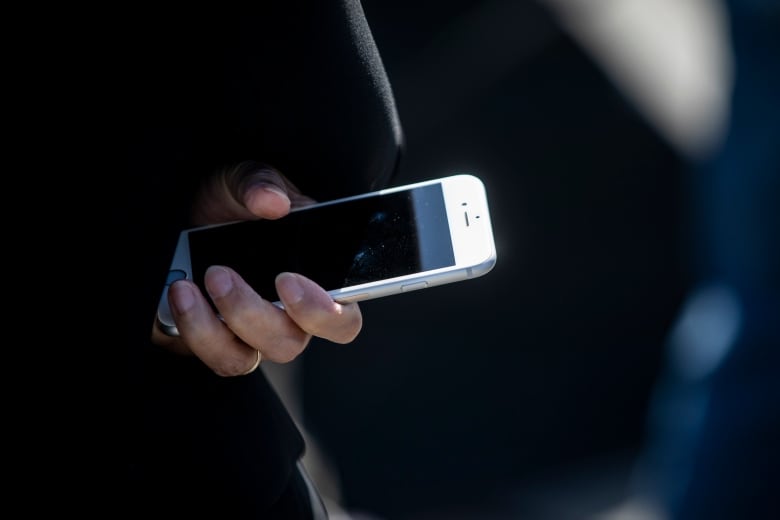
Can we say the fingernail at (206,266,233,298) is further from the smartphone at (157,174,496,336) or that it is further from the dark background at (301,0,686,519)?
the dark background at (301,0,686,519)

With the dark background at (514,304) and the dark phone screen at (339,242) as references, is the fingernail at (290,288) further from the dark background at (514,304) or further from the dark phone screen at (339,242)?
the dark background at (514,304)

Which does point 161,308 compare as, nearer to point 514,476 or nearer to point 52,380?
point 52,380

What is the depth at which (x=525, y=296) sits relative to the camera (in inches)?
Answer: 61.4

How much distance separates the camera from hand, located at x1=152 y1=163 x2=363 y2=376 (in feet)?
2.20

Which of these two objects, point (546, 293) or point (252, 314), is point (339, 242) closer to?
point (252, 314)

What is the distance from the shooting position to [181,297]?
677mm

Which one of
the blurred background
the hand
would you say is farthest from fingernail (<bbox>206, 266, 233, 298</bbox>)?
the blurred background

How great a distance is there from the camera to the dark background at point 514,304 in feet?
4.69

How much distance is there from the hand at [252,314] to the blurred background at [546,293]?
2.60 feet

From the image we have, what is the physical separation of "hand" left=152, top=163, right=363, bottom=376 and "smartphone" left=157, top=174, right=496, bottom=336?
58mm

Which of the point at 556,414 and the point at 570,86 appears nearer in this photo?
the point at 556,414

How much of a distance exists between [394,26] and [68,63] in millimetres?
1464

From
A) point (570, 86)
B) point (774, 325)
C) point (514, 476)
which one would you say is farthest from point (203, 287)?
point (570, 86)

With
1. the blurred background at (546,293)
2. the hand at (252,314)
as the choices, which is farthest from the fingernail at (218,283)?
the blurred background at (546,293)
